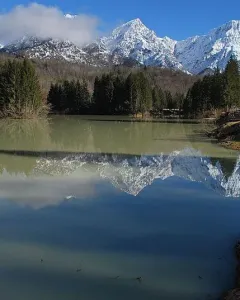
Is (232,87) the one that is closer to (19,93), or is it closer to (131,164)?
(19,93)

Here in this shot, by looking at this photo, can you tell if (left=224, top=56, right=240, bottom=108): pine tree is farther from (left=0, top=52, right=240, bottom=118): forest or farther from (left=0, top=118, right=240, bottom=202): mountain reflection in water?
(left=0, top=118, right=240, bottom=202): mountain reflection in water

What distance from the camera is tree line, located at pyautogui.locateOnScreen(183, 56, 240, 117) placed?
71125mm

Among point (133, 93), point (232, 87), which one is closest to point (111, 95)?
point (133, 93)

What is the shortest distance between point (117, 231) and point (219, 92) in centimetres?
6649

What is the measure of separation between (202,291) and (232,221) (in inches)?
173

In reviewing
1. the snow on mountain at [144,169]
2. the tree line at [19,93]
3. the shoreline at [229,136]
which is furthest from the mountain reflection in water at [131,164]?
the tree line at [19,93]

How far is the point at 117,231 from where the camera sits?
973 centimetres

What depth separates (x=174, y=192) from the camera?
14195 millimetres

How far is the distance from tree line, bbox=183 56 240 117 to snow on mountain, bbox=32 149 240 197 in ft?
161

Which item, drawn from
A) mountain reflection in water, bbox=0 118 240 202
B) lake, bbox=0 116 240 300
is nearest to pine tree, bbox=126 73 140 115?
mountain reflection in water, bbox=0 118 240 202

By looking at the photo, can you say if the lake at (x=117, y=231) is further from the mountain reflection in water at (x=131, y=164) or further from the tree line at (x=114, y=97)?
the tree line at (x=114, y=97)

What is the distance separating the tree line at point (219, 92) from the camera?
7112 cm

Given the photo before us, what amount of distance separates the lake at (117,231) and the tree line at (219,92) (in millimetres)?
54919

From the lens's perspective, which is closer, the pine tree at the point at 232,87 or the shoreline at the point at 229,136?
the shoreline at the point at 229,136
